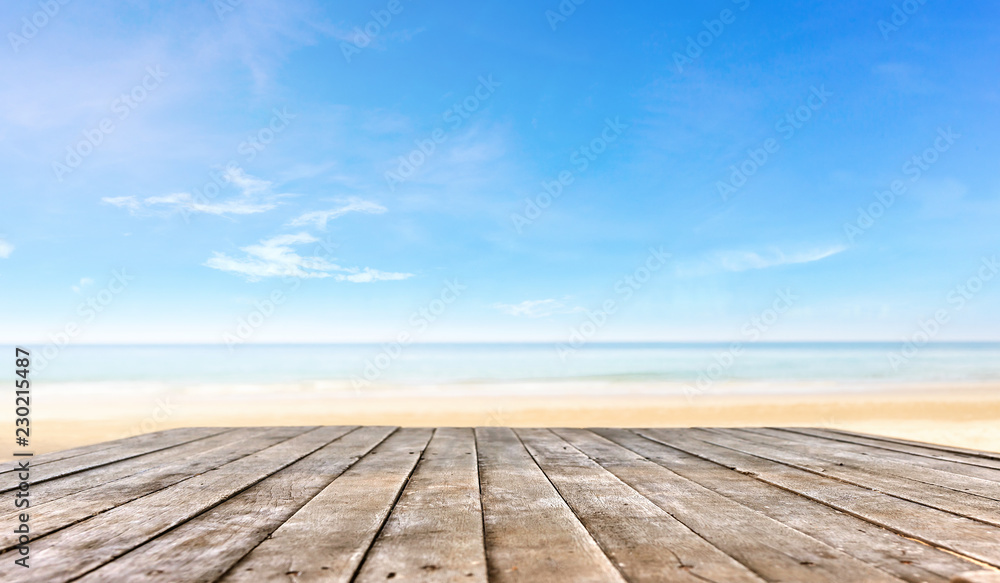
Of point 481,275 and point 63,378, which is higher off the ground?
point 481,275

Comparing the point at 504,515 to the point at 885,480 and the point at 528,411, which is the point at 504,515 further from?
the point at 528,411

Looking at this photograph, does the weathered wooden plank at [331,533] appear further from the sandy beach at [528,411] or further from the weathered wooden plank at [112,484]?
the sandy beach at [528,411]

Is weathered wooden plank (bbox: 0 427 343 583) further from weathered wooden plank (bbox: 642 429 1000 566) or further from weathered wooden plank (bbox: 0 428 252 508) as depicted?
weathered wooden plank (bbox: 642 429 1000 566)

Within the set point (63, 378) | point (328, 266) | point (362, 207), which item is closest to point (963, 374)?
point (362, 207)

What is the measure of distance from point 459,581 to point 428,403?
1036 centimetres

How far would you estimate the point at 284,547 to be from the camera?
3.76 ft

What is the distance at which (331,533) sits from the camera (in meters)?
1.24

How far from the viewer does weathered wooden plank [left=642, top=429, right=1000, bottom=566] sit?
3.97 feet

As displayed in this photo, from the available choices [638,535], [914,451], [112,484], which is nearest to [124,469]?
[112,484]

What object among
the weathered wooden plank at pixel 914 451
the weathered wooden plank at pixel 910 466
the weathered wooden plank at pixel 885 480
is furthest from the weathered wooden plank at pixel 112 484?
the weathered wooden plank at pixel 914 451

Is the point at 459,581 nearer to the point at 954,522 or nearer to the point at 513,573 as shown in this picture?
the point at 513,573

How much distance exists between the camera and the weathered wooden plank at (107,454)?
1.97 metres

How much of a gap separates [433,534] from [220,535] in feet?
1.68

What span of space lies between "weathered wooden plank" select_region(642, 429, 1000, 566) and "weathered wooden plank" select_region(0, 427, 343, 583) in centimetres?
185
